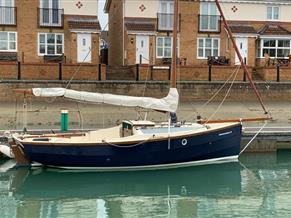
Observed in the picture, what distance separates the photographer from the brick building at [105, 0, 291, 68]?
1331 inches

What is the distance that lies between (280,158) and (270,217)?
7486 millimetres

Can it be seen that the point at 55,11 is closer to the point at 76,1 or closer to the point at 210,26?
the point at 76,1

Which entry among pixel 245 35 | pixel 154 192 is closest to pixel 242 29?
pixel 245 35

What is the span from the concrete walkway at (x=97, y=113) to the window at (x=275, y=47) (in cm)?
933

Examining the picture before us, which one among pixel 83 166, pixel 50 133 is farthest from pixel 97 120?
pixel 83 166

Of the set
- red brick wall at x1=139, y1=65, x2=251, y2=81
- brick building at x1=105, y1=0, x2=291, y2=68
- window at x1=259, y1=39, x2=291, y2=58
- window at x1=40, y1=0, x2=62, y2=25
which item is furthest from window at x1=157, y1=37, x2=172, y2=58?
window at x1=40, y1=0, x2=62, y2=25

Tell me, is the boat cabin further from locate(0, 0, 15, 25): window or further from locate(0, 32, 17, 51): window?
locate(0, 0, 15, 25): window

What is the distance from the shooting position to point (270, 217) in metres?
13.3

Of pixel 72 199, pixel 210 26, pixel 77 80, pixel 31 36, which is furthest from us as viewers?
pixel 210 26

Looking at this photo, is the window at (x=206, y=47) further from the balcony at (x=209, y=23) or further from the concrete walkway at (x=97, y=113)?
the concrete walkway at (x=97, y=113)

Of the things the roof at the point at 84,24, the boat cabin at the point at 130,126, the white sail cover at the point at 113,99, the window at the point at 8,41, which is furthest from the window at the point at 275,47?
the boat cabin at the point at 130,126

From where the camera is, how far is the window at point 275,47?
35562mm

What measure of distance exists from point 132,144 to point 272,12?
2236cm

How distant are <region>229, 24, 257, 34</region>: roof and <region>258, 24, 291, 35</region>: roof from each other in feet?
1.87
